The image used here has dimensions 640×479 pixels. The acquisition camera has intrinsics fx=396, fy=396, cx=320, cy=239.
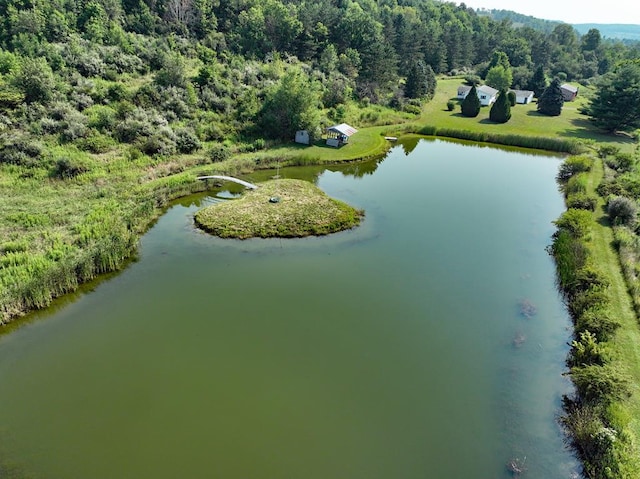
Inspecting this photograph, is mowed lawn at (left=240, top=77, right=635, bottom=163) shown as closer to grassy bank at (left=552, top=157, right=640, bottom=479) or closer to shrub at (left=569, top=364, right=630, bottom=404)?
grassy bank at (left=552, top=157, right=640, bottom=479)

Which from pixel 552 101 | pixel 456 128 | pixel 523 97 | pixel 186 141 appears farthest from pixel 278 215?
pixel 523 97

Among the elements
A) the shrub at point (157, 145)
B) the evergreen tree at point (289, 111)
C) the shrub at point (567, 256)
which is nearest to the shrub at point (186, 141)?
the shrub at point (157, 145)

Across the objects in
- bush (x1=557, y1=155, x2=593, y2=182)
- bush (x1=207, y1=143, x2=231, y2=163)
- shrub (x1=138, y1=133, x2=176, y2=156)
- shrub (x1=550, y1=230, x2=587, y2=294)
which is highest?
shrub (x1=138, y1=133, x2=176, y2=156)

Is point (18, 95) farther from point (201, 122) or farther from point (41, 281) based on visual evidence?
point (41, 281)

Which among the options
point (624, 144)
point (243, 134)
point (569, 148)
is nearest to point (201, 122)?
point (243, 134)

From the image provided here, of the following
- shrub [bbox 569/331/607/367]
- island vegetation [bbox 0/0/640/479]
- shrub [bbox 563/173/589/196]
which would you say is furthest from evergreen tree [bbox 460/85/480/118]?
shrub [bbox 569/331/607/367]

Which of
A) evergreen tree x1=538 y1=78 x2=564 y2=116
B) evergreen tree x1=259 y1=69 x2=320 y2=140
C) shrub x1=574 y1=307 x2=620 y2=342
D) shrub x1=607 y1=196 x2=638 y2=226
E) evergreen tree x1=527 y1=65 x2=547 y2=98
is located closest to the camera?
shrub x1=574 y1=307 x2=620 y2=342
